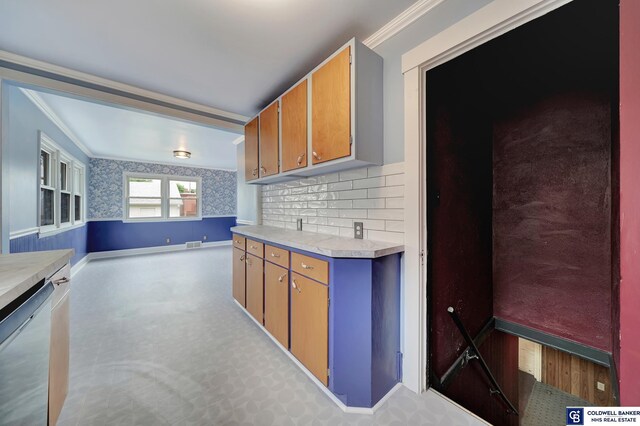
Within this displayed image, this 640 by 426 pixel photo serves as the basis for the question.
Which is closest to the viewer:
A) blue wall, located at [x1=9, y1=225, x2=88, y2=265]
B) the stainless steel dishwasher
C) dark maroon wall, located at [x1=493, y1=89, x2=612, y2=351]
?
the stainless steel dishwasher

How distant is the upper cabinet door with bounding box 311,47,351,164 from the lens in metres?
1.57

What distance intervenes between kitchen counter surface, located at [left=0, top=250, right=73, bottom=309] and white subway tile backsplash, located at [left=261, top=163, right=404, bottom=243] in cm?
171

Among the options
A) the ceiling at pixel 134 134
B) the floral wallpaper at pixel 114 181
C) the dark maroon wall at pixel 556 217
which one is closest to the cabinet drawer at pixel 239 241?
the ceiling at pixel 134 134

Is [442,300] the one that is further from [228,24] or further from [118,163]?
[118,163]

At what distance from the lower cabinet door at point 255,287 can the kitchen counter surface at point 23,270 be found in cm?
125

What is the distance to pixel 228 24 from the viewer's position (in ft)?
5.26

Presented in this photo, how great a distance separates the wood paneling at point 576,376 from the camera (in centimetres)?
223

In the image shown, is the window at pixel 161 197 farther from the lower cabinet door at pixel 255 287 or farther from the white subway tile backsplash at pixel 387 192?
the white subway tile backsplash at pixel 387 192

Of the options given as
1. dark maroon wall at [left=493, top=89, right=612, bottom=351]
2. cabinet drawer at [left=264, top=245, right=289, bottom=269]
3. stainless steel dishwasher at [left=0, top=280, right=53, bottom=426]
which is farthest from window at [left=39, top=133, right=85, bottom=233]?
dark maroon wall at [left=493, top=89, right=612, bottom=351]

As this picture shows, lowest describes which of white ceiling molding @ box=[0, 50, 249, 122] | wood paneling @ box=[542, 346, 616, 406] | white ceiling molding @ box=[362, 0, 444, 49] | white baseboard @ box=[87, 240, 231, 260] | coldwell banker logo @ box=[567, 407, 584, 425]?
wood paneling @ box=[542, 346, 616, 406]

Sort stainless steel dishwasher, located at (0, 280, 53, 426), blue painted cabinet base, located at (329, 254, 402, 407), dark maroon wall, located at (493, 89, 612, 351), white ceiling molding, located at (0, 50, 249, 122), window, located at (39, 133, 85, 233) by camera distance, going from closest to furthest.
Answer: stainless steel dishwasher, located at (0, 280, 53, 426) → blue painted cabinet base, located at (329, 254, 402, 407) → white ceiling molding, located at (0, 50, 249, 122) → dark maroon wall, located at (493, 89, 612, 351) → window, located at (39, 133, 85, 233)

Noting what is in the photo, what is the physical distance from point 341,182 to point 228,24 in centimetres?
136

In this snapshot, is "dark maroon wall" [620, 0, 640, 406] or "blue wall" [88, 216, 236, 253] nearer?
"dark maroon wall" [620, 0, 640, 406]

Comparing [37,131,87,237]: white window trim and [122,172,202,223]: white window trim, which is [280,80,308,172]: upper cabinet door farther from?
[122,172,202,223]: white window trim
